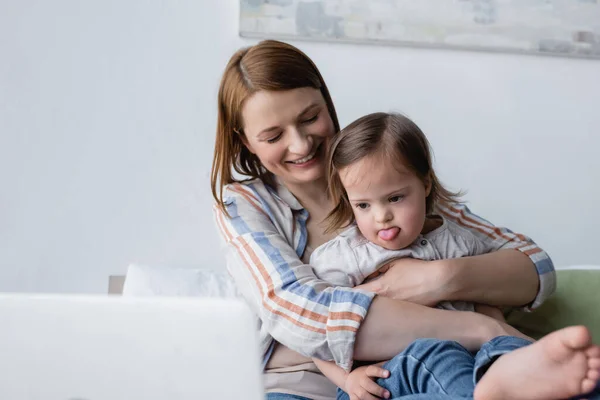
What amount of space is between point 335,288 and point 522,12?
134 centimetres

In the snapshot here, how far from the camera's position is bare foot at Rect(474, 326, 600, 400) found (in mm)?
889

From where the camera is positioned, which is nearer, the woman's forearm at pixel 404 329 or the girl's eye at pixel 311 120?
the woman's forearm at pixel 404 329

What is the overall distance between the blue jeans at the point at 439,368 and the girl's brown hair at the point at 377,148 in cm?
36

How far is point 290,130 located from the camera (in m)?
1.46

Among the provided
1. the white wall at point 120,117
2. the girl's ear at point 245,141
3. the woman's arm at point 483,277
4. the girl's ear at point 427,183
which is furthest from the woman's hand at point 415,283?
the white wall at point 120,117

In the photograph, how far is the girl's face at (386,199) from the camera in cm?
137

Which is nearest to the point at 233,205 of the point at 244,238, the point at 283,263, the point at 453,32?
the point at 244,238

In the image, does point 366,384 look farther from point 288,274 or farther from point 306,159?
point 306,159

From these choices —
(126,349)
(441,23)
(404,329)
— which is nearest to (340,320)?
(404,329)

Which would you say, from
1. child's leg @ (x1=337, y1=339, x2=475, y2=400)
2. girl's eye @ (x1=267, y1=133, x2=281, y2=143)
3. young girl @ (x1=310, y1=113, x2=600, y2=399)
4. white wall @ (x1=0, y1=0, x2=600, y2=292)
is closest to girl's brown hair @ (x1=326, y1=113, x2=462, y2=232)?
young girl @ (x1=310, y1=113, x2=600, y2=399)

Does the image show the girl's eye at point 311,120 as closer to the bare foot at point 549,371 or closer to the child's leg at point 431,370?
the child's leg at point 431,370

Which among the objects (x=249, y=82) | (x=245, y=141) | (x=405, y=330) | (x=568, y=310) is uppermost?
(x=249, y=82)

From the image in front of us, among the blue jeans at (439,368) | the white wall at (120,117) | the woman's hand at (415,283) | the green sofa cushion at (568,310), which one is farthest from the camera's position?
the white wall at (120,117)

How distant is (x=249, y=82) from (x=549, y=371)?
0.80 meters
